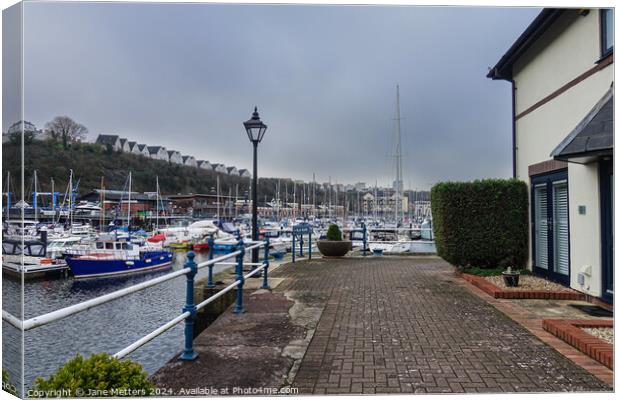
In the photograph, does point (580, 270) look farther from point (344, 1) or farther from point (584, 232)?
point (344, 1)

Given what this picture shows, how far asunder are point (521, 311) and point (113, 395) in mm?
4955

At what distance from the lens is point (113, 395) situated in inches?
90.6

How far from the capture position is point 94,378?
7.39 ft

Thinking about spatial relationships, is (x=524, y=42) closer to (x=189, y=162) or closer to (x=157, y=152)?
(x=157, y=152)

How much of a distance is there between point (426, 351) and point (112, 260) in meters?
22.0

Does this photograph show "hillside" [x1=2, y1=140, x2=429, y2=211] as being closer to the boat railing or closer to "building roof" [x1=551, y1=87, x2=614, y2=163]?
the boat railing

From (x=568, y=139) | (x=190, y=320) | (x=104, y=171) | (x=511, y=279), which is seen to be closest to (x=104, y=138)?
(x=104, y=171)

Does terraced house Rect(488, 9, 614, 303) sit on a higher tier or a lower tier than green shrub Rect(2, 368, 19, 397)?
higher

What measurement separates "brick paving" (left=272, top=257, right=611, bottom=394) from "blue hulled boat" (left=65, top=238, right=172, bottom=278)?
740 inches

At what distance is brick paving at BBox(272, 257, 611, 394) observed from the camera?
10.2 ft

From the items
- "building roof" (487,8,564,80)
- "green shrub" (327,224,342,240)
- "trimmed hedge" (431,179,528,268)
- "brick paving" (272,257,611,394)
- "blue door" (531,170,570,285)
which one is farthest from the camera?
"green shrub" (327,224,342,240)

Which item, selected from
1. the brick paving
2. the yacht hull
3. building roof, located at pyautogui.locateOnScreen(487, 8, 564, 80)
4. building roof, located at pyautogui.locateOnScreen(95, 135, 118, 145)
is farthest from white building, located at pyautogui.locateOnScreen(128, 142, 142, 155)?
the brick paving

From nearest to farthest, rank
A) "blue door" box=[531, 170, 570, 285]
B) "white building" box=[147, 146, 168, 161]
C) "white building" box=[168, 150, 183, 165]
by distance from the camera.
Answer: "blue door" box=[531, 170, 570, 285] → "white building" box=[147, 146, 168, 161] → "white building" box=[168, 150, 183, 165]

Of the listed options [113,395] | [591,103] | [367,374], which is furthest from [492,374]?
[591,103]
